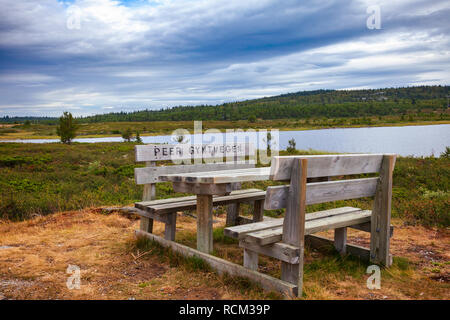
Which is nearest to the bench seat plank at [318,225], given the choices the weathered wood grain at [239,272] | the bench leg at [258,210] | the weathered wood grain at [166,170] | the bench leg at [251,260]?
the bench leg at [251,260]

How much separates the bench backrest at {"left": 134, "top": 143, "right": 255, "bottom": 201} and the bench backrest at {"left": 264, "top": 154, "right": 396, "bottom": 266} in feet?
6.70

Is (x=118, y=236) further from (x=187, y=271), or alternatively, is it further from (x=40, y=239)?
(x=187, y=271)

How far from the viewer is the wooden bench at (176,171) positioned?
4.59m

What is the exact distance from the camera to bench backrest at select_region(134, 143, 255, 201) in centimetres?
481

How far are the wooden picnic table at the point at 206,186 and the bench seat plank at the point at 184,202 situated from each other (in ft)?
1.43

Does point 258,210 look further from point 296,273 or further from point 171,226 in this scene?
point 296,273

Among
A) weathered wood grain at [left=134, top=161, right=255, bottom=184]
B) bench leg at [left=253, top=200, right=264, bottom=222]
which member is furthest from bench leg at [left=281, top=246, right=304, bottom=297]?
bench leg at [left=253, top=200, right=264, bottom=222]

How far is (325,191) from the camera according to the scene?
131 inches

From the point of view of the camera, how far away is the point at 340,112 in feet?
289

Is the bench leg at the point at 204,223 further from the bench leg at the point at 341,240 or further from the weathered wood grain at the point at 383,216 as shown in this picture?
the weathered wood grain at the point at 383,216

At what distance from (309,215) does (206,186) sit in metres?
1.19

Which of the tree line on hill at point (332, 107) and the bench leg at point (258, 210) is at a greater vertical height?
the tree line on hill at point (332, 107)
